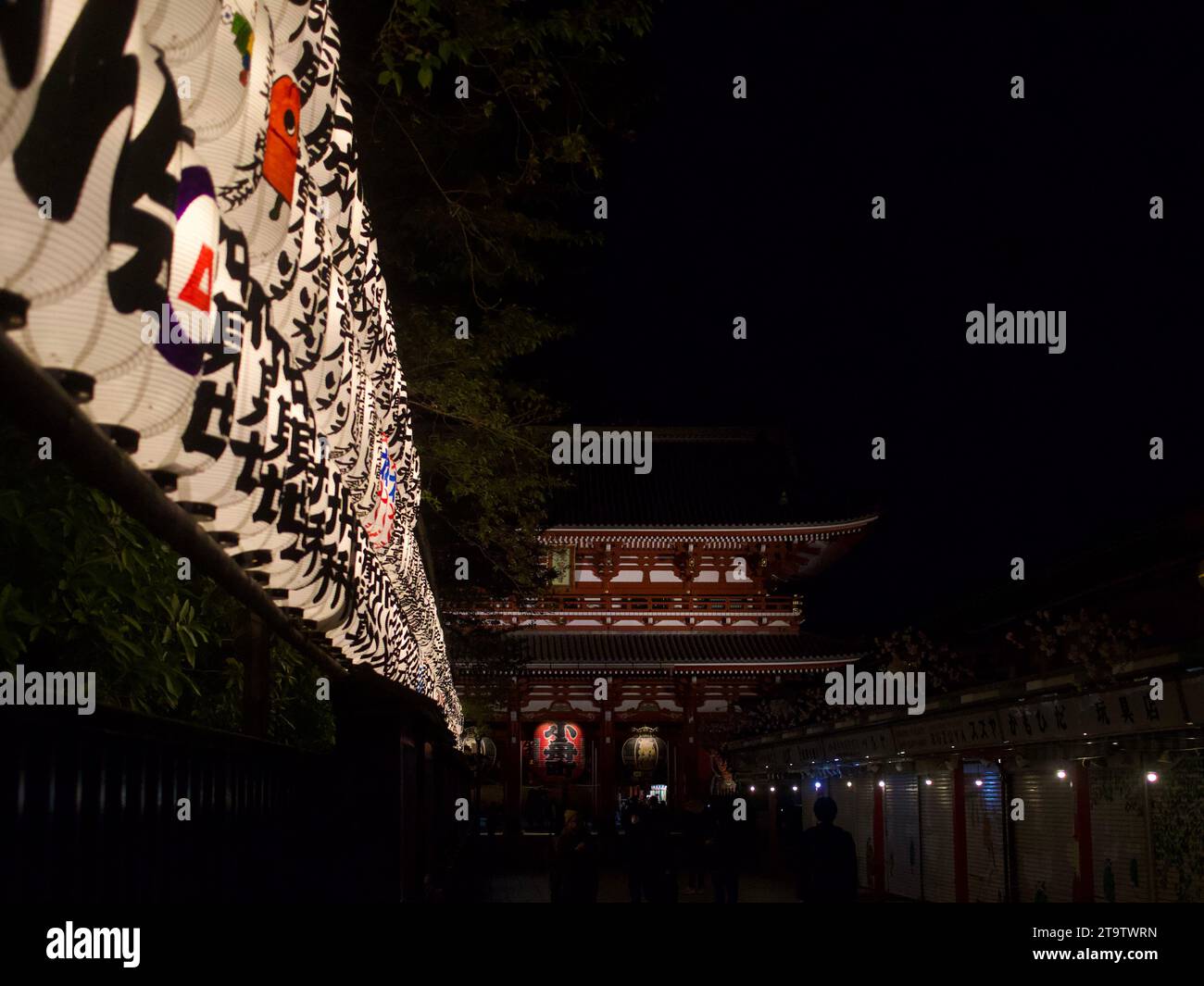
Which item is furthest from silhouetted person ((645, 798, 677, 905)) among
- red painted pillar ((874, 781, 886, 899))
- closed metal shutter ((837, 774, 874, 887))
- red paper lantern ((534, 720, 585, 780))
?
Result: red paper lantern ((534, 720, 585, 780))

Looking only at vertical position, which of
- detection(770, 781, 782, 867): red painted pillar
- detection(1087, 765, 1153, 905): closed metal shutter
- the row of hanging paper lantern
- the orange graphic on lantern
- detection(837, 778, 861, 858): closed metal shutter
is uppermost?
the orange graphic on lantern

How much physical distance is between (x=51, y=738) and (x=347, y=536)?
1633 mm

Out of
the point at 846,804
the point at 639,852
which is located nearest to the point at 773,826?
the point at 846,804

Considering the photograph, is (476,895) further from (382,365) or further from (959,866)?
(382,365)

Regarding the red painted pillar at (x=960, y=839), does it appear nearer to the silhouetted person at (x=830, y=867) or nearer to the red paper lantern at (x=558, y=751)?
the silhouetted person at (x=830, y=867)

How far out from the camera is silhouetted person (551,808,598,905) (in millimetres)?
10961

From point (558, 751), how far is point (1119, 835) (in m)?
24.5

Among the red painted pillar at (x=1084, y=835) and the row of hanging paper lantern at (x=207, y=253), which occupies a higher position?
the row of hanging paper lantern at (x=207, y=253)

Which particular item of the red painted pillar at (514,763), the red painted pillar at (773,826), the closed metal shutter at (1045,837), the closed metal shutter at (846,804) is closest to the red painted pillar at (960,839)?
the closed metal shutter at (1045,837)

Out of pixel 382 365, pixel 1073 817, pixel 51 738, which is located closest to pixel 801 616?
pixel 1073 817

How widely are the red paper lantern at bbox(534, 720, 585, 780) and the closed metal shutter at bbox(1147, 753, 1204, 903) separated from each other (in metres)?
25.1

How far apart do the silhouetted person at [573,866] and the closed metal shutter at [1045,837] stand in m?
6.70

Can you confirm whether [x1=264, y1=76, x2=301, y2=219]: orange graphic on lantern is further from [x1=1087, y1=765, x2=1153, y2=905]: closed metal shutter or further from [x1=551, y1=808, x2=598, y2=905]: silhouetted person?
[x1=1087, y1=765, x2=1153, y2=905]: closed metal shutter

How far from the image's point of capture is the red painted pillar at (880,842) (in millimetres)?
22234
